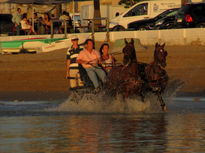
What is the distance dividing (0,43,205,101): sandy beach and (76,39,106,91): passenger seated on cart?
3.53 meters

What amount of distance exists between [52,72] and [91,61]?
31.7ft

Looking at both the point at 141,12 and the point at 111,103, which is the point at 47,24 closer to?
the point at 141,12

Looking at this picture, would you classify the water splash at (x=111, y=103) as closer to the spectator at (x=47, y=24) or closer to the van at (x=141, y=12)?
the spectator at (x=47, y=24)

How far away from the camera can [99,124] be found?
1409 cm

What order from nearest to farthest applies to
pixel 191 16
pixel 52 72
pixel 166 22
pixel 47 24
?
pixel 52 72 → pixel 191 16 → pixel 166 22 → pixel 47 24

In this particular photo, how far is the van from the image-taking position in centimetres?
4094

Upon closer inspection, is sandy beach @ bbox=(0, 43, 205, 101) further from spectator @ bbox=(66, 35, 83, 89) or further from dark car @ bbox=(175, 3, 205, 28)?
dark car @ bbox=(175, 3, 205, 28)

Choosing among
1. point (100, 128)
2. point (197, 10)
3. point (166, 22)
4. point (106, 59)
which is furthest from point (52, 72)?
point (100, 128)

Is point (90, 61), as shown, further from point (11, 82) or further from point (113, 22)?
point (113, 22)

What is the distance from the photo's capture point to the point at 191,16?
3484cm

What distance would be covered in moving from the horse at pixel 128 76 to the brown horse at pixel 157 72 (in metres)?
0.23

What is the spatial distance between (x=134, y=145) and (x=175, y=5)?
32553mm

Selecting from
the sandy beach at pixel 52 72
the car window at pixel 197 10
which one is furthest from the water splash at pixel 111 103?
the car window at pixel 197 10

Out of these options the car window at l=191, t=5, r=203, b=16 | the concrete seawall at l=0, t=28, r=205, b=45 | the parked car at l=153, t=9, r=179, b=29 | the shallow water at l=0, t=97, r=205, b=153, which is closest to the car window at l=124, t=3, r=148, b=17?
the parked car at l=153, t=9, r=179, b=29
